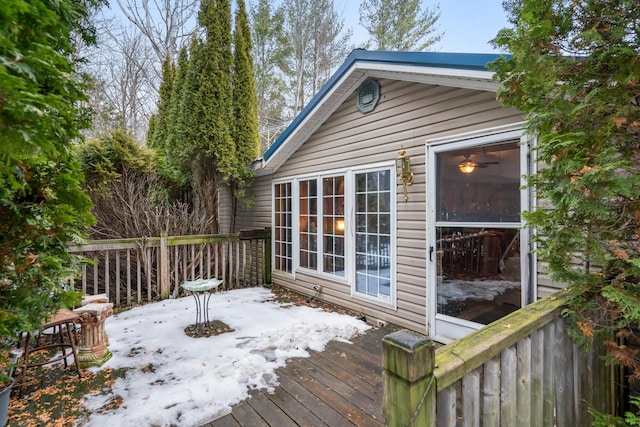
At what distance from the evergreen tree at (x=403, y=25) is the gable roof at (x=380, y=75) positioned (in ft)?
26.6

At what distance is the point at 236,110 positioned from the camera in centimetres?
636

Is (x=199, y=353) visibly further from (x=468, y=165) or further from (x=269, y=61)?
(x=269, y=61)

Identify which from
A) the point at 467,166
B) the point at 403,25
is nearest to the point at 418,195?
the point at 467,166

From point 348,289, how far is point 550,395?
3.20 meters

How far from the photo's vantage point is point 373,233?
14.1 feet

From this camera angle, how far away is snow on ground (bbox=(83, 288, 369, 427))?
229cm

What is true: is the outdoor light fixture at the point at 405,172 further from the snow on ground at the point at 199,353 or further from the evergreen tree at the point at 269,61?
the evergreen tree at the point at 269,61

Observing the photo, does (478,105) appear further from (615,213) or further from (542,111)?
(615,213)

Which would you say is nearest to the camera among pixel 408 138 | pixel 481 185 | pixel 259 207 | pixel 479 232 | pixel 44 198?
pixel 44 198

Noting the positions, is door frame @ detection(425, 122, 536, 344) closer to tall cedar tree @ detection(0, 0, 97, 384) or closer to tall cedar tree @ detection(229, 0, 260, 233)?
tall cedar tree @ detection(0, 0, 97, 384)

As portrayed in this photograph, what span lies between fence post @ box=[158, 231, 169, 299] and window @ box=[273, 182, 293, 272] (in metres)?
2.04

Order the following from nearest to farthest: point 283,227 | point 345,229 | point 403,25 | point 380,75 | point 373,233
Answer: point 380,75 → point 373,233 → point 345,229 → point 283,227 → point 403,25

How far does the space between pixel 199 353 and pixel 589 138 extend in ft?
11.9

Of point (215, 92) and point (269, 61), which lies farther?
point (269, 61)
